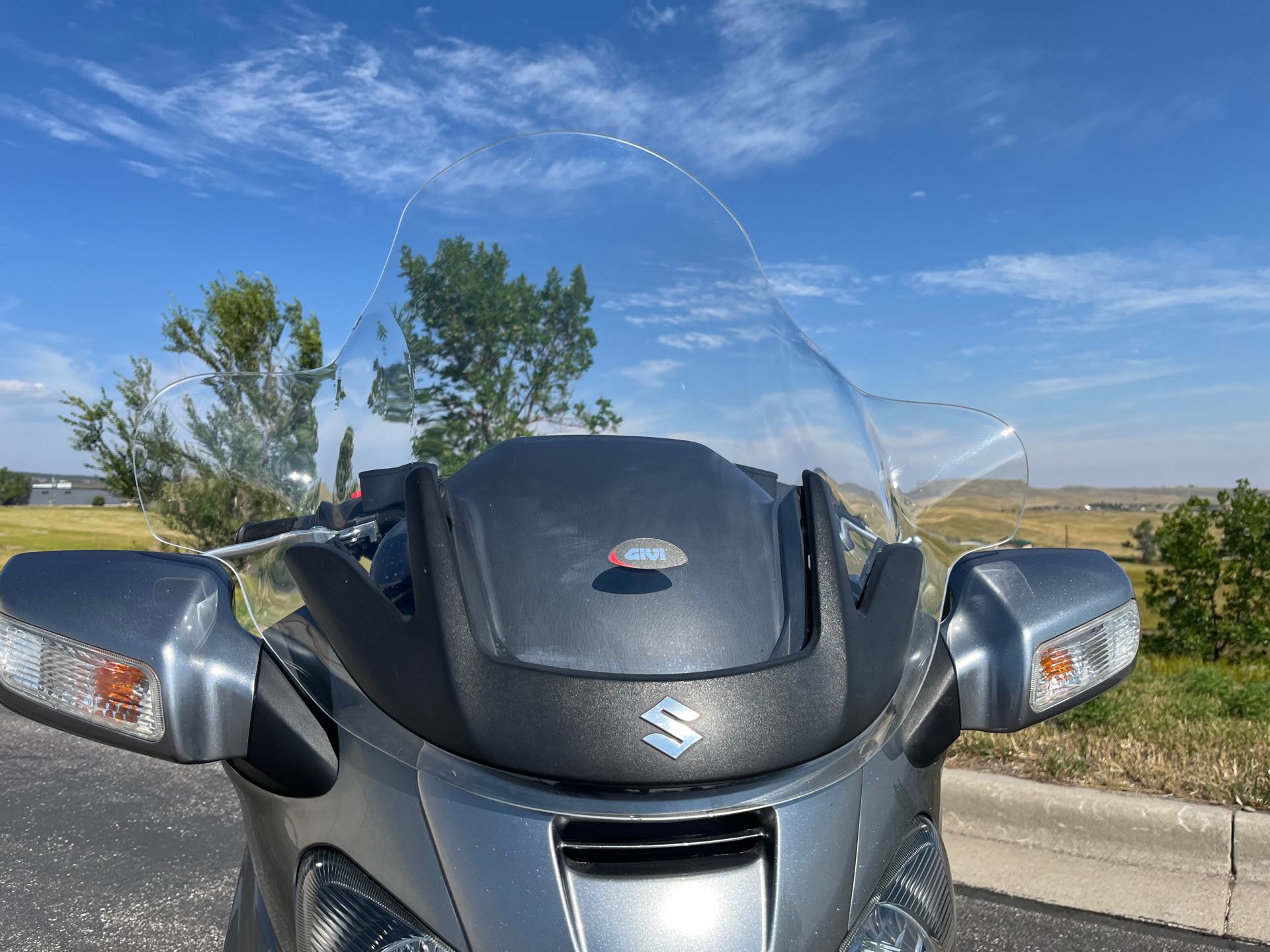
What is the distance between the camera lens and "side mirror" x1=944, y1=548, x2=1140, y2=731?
54.8 inches

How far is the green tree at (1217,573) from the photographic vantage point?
22.8ft

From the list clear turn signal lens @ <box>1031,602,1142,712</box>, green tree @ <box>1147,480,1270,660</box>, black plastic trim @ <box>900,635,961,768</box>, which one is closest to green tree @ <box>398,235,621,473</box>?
black plastic trim @ <box>900,635,961,768</box>

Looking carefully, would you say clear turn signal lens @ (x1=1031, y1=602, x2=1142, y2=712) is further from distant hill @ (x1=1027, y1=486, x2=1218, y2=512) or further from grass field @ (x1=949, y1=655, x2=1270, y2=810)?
grass field @ (x1=949, y1=655, x2=1270, y2=810)

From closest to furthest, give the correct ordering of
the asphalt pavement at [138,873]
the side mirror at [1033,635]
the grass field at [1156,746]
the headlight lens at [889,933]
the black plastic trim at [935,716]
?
the headlight lens at [889,933] → the black plastic trim at [935,716] → the side mirror at [1033,635] → the asphalt pavement at [138,873] → the grass field at [1156,746]

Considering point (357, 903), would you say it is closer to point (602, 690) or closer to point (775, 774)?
point (602, 690)

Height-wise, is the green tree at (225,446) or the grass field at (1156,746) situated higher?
the green tree at (225,446)

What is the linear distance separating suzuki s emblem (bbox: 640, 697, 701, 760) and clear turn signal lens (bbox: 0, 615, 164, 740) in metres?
0.62

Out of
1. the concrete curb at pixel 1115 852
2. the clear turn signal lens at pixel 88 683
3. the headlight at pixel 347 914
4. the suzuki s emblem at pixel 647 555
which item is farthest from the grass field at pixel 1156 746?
the clear turn signal lens at pixel 88 683

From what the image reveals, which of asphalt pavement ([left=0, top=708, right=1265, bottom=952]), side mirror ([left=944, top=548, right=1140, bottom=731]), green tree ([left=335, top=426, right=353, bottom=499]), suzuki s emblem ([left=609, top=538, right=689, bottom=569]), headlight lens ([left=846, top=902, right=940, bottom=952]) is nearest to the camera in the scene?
headlight lens ([left=846, top=902, right=940, bottom=952])

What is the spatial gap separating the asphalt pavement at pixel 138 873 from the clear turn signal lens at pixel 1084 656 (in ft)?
6.06

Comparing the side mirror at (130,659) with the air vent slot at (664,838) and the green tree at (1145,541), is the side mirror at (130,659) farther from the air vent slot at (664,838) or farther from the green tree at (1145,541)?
the green tree at (1145,541)

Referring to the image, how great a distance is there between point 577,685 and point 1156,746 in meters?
3.60

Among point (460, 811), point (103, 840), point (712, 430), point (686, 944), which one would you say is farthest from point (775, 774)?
point (103, 840)

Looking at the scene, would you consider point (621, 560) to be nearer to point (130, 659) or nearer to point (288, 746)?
point (288, 746)
